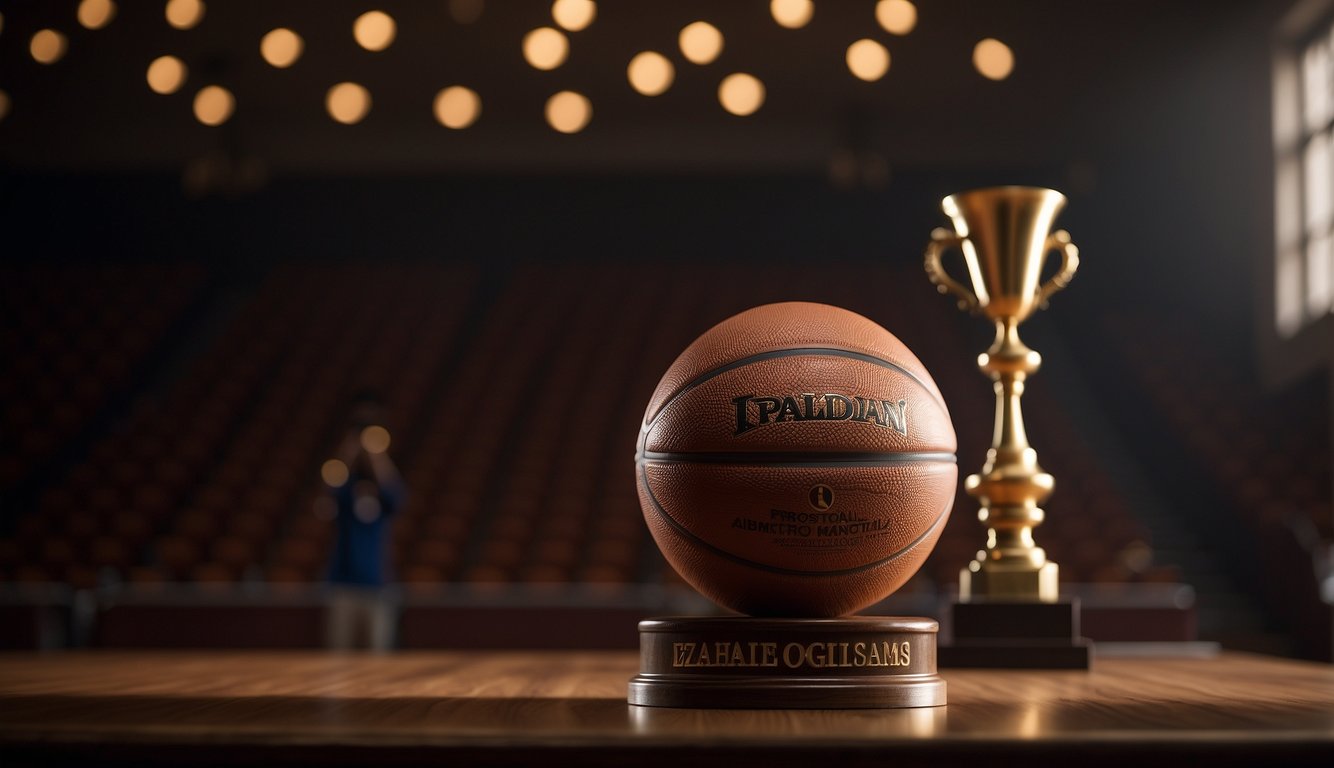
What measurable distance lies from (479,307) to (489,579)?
5.84m

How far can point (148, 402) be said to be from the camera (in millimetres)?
11656

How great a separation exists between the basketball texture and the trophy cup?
2.15ft

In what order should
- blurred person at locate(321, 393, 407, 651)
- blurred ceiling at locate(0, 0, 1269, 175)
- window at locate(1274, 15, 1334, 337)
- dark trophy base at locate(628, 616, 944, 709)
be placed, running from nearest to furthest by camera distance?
dark trophy base at locate(628, 616, 944, 709) < blurred person at locate(321, 393, 407, 651) < window at locate(1274, 15, 1334, 337) < blurred ceiling at locate(0, 0, 1269, 175)

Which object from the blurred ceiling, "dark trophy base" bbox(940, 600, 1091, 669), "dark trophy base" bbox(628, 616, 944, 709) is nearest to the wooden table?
"dark trophy base" bbox(628, 616, 944, 709)

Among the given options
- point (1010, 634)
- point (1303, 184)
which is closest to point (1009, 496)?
point (1010, 634)

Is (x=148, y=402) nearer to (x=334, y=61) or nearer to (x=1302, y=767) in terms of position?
(x=334, y=61)

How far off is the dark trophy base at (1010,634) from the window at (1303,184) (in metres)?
8.40

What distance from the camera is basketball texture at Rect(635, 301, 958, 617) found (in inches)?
58.1

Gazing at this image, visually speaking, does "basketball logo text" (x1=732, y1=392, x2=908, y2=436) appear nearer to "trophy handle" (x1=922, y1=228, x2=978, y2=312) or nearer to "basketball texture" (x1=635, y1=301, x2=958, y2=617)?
"basketball texture" (x1=635, y1=301, x2=958, y2=617)

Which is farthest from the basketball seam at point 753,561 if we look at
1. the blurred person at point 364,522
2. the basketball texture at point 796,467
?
the blurred person at point 364,522

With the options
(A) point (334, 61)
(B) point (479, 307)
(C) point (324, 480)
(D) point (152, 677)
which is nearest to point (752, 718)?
(D) point (152, 677)

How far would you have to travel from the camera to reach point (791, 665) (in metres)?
1.42

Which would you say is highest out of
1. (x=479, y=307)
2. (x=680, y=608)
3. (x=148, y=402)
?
(x=479, y=307)

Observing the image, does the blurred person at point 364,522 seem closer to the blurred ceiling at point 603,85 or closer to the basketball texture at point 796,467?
the blurred ceiling at point 603,85
